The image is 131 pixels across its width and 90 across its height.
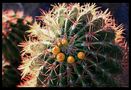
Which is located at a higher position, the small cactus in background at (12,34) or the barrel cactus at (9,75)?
the small cactus in background at (12,34)

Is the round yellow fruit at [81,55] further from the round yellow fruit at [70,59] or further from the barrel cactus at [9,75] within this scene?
the barrel cactus at [9,75]

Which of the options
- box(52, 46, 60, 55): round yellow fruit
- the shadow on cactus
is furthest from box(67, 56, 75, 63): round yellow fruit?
the shadow on cactus

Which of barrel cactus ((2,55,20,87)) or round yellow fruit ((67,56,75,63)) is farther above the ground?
round yellow fruit ((67,56,75,63))

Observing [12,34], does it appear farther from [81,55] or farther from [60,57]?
[81,55]

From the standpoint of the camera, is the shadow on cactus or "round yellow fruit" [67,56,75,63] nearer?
"round yellow fruit" [67,56,75,63]

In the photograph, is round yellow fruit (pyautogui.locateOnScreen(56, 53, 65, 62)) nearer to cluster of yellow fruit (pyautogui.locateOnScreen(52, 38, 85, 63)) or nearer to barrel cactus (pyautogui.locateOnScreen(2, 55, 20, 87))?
cluster of yellow fruit (pyautogui.locateOnScreen(52, 38, 85, 63))

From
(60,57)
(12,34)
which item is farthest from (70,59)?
(12,34)

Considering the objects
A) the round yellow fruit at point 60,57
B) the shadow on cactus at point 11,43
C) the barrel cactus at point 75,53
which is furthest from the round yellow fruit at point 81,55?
the shadow on cactus at point 11,43
